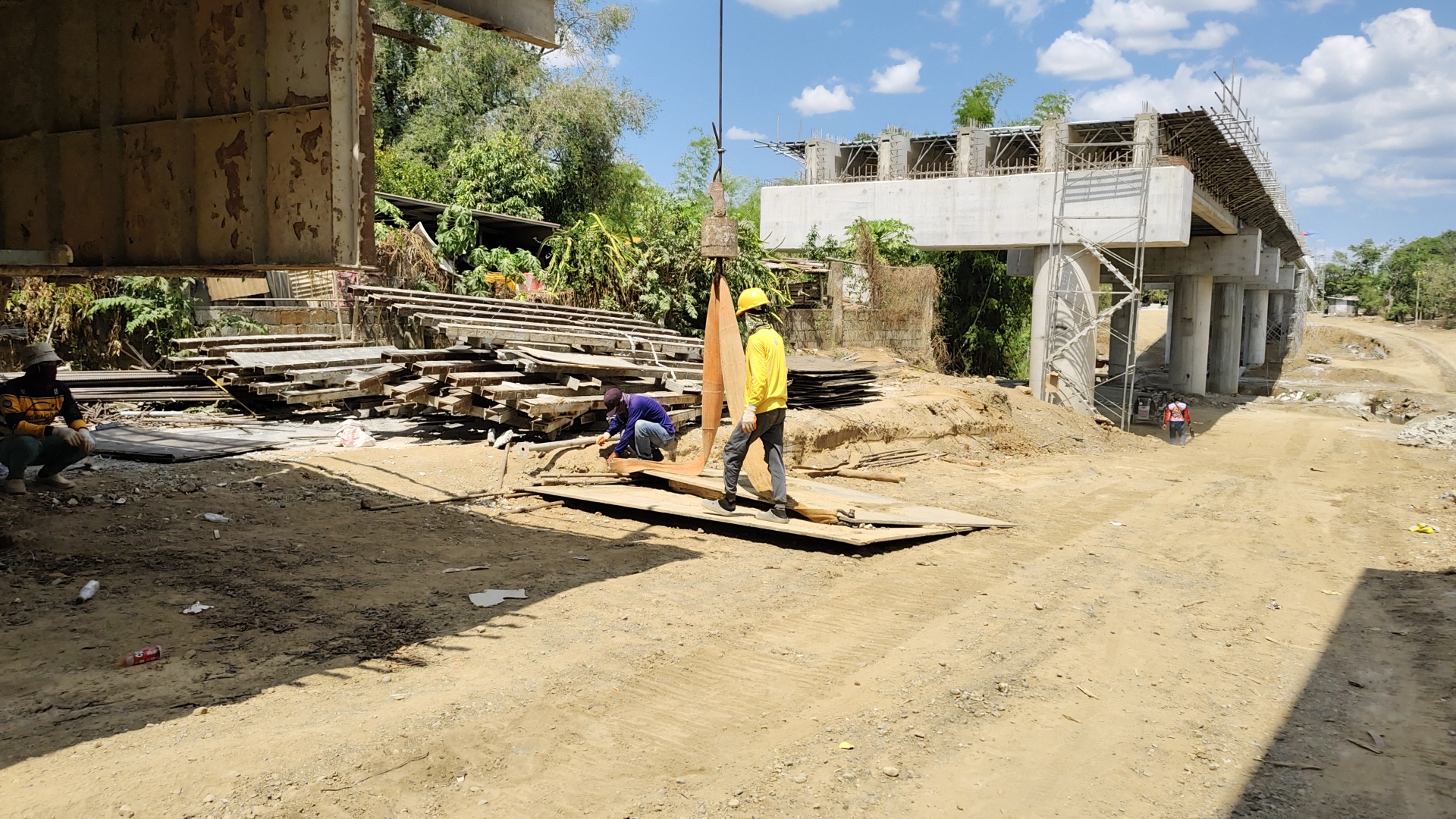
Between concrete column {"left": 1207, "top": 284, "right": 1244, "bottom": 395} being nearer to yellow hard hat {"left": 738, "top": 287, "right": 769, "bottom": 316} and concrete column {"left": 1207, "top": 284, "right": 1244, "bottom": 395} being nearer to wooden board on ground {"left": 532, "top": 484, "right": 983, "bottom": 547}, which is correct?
wooden board on ground {"left": 532, "top": 484, "right": 983, "bottom": 547}

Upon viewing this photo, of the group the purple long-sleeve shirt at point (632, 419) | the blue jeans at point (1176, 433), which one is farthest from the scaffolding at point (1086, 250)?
the purple long-sleeve shirt at point (632, 419)

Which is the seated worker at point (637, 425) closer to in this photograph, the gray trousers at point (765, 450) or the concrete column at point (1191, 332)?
the gray trousers at point (765, 450)

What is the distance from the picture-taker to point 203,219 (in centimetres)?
612

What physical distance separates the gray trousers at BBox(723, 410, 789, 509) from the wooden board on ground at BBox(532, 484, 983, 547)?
26cm

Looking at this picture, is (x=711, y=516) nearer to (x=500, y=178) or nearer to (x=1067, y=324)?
(x=1067, y=324)

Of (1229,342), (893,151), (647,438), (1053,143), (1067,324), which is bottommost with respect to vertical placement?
(647,438)

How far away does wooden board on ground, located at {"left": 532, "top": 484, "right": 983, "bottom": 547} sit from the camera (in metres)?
7.69

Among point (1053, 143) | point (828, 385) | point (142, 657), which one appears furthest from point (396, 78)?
point (142, 657)

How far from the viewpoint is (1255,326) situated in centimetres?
4728

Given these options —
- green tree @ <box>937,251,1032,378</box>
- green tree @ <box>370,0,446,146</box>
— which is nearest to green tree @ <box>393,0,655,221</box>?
green tree @ <box>370,0,446,146</box>

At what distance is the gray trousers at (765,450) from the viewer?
811 centimetres

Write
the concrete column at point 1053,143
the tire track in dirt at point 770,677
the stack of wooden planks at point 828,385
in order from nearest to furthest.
Answer: the tire track in dirt at point 770,677 → the stack of wooden planks at point 828,385 → the concrete column at point 1053,143

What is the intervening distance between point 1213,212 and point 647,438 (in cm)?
2189

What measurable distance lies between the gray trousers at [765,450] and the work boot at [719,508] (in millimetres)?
70
